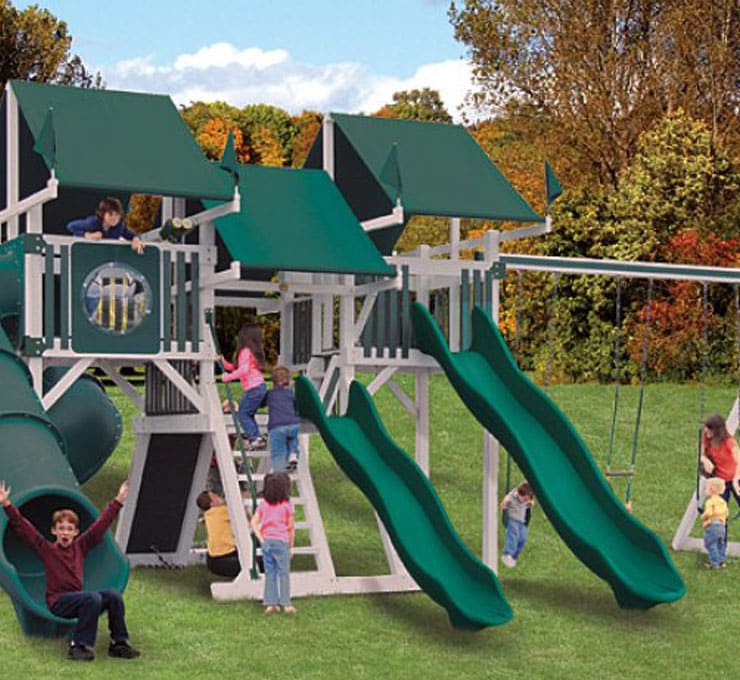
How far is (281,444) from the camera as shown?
14.6 metres

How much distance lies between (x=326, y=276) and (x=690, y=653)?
6142mm

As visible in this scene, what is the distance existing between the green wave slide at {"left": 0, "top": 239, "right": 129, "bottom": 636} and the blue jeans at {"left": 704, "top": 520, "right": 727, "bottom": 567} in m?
7.05

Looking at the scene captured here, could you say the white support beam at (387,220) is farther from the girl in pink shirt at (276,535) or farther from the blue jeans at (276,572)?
the blue jeans at (276,572)

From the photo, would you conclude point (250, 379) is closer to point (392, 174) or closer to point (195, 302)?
point (195, 302)

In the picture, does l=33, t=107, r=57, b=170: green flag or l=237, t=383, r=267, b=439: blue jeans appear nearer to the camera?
l=33, t=107, r=57, b=170: green flag

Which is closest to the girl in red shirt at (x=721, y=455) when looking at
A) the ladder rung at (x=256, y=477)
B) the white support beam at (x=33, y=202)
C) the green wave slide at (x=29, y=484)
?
the ladder rung at (x=256, y=477)

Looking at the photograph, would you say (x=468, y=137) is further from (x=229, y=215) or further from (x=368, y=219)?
(x=229, y=215)

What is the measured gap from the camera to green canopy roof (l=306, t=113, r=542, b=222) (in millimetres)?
15602

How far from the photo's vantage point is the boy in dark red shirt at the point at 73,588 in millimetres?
11172

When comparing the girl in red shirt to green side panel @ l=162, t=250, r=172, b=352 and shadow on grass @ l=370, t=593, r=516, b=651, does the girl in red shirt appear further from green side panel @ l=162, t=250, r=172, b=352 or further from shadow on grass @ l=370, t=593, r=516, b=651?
green side panel @ l=162, t=250, r=172, b=352

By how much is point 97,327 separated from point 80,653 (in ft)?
12.6

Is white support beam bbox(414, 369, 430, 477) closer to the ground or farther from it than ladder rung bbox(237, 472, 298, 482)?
farther from it

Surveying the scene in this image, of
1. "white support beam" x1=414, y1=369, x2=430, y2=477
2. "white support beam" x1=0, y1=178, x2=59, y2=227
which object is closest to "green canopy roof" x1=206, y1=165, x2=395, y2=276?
"white support beam" x1=414, y1=369, x2=430, y2=477

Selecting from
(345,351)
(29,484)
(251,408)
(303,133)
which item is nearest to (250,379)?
(251,408)
